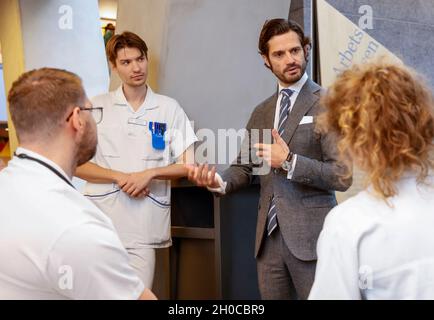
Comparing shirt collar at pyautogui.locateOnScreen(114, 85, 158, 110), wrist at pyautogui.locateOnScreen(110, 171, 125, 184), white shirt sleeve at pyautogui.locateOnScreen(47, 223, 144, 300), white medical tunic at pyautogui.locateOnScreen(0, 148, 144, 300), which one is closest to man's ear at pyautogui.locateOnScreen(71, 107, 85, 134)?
white medical tunic at pyautogui.locateOnScreen(0, 148, 144, 300)

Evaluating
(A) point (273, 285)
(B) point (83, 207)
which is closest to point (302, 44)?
(A) point (273, 285)

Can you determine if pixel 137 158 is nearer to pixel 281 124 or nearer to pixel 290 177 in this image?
pixel 281 124

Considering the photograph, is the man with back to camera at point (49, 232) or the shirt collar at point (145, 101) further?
the shirt collar at point (145, 101)

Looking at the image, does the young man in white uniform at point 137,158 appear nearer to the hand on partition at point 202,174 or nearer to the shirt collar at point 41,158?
the hand on partition at point 202,174

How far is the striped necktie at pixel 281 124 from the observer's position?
2389 mm

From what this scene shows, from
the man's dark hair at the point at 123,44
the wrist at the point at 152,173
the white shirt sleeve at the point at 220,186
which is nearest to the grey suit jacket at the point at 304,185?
the white shirt sleeve at the point at 220,186

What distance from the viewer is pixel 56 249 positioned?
135cm

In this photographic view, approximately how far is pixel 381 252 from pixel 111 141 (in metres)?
1.82

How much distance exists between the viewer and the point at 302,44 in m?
2.58

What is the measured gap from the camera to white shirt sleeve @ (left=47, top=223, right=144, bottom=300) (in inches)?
53.0

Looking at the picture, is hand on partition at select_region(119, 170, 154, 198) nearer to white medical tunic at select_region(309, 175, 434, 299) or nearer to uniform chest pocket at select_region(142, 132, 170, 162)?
uniform chest pocket at select_region(142, 132, 170, 162)

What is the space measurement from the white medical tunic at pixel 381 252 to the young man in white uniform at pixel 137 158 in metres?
1.55

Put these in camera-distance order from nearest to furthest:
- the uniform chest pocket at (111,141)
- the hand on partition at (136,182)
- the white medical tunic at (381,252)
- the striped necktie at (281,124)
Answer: the white medical tunic at (381,252), the striped necktie at (281,124), the hand on partition at (136,182), the uniform chest pocket at (111,141)

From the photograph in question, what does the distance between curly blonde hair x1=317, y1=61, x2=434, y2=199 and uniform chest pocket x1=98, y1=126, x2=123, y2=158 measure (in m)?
1.63
